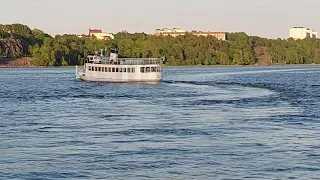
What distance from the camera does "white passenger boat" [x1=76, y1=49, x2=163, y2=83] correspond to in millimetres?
105250

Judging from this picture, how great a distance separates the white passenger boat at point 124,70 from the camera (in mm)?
105250

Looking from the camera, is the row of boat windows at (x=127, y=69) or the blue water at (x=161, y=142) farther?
the row of boat windows at (x=127, y=69)

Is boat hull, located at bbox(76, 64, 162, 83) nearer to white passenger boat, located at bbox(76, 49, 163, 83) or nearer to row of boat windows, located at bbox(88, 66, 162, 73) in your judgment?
white passenger boat, located at bbox(76, 49, 163, 83)

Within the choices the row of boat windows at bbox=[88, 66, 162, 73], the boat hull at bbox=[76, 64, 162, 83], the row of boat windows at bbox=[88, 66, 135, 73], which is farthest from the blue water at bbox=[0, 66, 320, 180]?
the row of boat windows at bbox=[88, 66, 135, 73]

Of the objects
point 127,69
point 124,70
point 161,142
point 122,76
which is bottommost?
point 122,76

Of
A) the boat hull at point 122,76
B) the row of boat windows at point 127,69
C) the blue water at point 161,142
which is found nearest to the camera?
the blue water at point 161,142

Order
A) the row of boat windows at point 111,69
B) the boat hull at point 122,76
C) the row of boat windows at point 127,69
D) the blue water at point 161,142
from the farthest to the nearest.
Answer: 1. the row of boat windows at point 111,69
2. the row of boat windows at point 127,69
3. the boat hull at point 122,76
4. the blue water at point 161,142

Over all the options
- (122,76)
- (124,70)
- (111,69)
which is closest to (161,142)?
(122,76)

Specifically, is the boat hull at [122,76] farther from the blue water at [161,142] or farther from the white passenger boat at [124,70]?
the blue water at [161,142]

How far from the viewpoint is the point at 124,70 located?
353 ft

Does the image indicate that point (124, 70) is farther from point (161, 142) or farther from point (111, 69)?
point (161, 142)

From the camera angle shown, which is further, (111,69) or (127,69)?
(111,69)

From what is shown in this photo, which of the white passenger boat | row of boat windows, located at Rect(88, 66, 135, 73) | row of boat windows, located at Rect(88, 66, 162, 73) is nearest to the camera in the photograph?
the white passenger boat

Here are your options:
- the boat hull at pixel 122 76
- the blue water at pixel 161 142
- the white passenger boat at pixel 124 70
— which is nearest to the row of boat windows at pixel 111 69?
the white passenger boat at pixel 124 70
